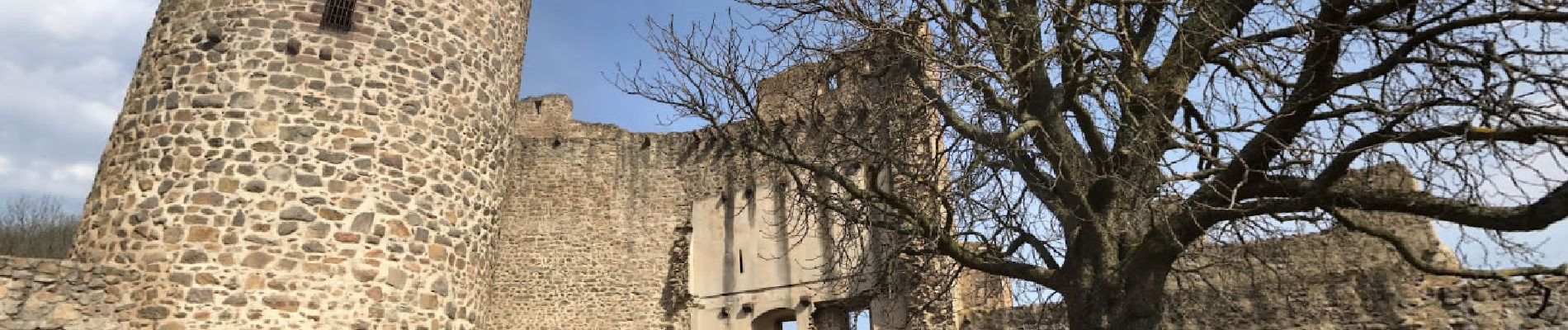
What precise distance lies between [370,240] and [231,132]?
130 centimetres

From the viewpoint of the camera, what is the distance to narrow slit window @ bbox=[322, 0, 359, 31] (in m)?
7.44

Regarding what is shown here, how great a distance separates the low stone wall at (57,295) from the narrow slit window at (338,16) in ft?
7.64

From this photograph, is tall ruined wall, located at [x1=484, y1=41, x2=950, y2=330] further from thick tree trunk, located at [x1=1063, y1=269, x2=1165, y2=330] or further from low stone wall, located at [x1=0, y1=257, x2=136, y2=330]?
low stone wall, located at [x1=0, y1=257, x2=136, y2=330]

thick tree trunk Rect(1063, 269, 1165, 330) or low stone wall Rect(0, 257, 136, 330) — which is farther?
low stone wall Rect(0, 257, 136, 330)

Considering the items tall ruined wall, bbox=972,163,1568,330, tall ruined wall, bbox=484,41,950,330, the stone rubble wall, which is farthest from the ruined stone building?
the stone rubble wall

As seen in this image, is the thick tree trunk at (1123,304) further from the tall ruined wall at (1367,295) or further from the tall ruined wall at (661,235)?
the tall ruined wall at (661,235)

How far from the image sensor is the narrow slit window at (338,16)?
7.44 metres


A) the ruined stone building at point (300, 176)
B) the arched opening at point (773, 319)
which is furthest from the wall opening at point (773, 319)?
the ruined stone building at point (300, 176)

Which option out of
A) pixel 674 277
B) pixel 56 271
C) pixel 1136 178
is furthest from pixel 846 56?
pixel 674 277

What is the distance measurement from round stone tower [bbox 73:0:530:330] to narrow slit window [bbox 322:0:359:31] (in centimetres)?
1

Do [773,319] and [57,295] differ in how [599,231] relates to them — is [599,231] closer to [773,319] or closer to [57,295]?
[773,319]

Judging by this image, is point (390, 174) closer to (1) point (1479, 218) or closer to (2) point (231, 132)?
(2) point (231, 132)

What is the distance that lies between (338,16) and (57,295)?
278 cm

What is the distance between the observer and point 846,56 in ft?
28.6
